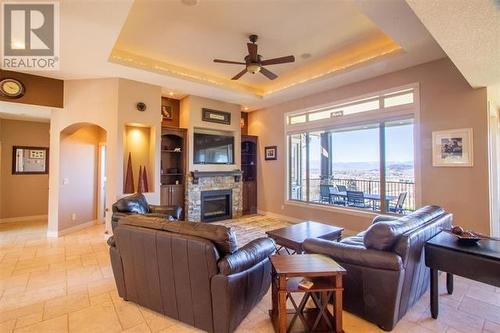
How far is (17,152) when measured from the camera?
638 centimetres

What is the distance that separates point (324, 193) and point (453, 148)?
108 inches

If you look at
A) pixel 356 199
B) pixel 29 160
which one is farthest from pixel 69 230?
pixel 356 199

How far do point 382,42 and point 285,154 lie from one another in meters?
3.46

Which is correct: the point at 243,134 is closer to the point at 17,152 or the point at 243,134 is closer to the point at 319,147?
the point at 319,147

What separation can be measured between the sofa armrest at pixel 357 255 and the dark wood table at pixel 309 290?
0.16 metres

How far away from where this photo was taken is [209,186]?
658 centimetres

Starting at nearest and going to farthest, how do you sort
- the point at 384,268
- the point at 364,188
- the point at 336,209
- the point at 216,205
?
1. the point at 384,268
2. the point at 364,188
3. the point at 336,209
4. the point at 216,205

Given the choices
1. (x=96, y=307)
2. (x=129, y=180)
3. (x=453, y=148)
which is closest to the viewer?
(x=96, y=307)

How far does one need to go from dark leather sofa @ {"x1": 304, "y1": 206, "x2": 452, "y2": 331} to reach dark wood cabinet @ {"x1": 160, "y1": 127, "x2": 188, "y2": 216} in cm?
449

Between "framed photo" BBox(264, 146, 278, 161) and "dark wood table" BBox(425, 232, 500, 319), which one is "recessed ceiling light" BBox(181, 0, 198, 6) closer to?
"dark wood table" BBox(425, 232, 500, 319)

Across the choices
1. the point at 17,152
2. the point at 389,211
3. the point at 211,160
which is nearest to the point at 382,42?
the point at 389,211

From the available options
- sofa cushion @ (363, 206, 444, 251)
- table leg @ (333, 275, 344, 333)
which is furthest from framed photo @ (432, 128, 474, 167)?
table leg @ (333, 275, 344, 333)

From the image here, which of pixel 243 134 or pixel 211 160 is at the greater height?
pixel 243 134

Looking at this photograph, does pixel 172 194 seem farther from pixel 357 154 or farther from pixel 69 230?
pixel 357 154
